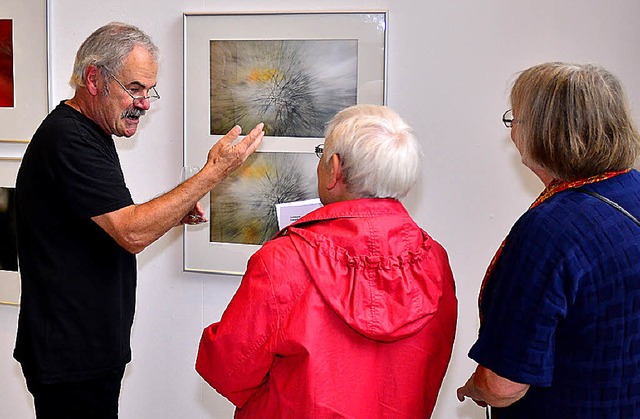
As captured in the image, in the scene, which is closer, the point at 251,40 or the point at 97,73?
the point at 97,73

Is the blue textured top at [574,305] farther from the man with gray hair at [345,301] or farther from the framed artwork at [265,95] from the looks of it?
the framed artwork at [265,95]

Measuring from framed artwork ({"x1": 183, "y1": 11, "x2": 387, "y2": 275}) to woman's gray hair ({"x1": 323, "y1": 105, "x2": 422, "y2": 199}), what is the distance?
85 centimetres

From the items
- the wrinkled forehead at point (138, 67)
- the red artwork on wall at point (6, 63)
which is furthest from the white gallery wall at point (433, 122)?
the wrinkled forehead at point (138, 67)

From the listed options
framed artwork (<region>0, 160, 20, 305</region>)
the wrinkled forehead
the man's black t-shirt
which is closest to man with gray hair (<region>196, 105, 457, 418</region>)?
the man's black t-shirt

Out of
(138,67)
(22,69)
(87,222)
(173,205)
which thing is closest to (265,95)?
(138,67)

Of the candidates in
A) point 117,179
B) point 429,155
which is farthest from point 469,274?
point 117,179

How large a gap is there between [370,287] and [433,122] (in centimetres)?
100

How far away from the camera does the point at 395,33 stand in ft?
7.33

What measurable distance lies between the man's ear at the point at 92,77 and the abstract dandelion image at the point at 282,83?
1.83 ft

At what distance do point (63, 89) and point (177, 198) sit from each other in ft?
3.52

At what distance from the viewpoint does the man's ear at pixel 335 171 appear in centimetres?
140

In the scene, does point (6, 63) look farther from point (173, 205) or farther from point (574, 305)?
point (574, 305)

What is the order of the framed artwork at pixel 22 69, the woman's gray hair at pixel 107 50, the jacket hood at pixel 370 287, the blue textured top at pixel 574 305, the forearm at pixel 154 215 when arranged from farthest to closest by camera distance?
1. the framed artwork at pixel 22 69
2. the woman's gray hair at pixel 107 50
3. the forearm at pixel 154 215
4. the jacket hood at pixel 370 287
5. the blue textured top at pixel 574 305

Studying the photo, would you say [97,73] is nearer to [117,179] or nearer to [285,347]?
[117,179]
